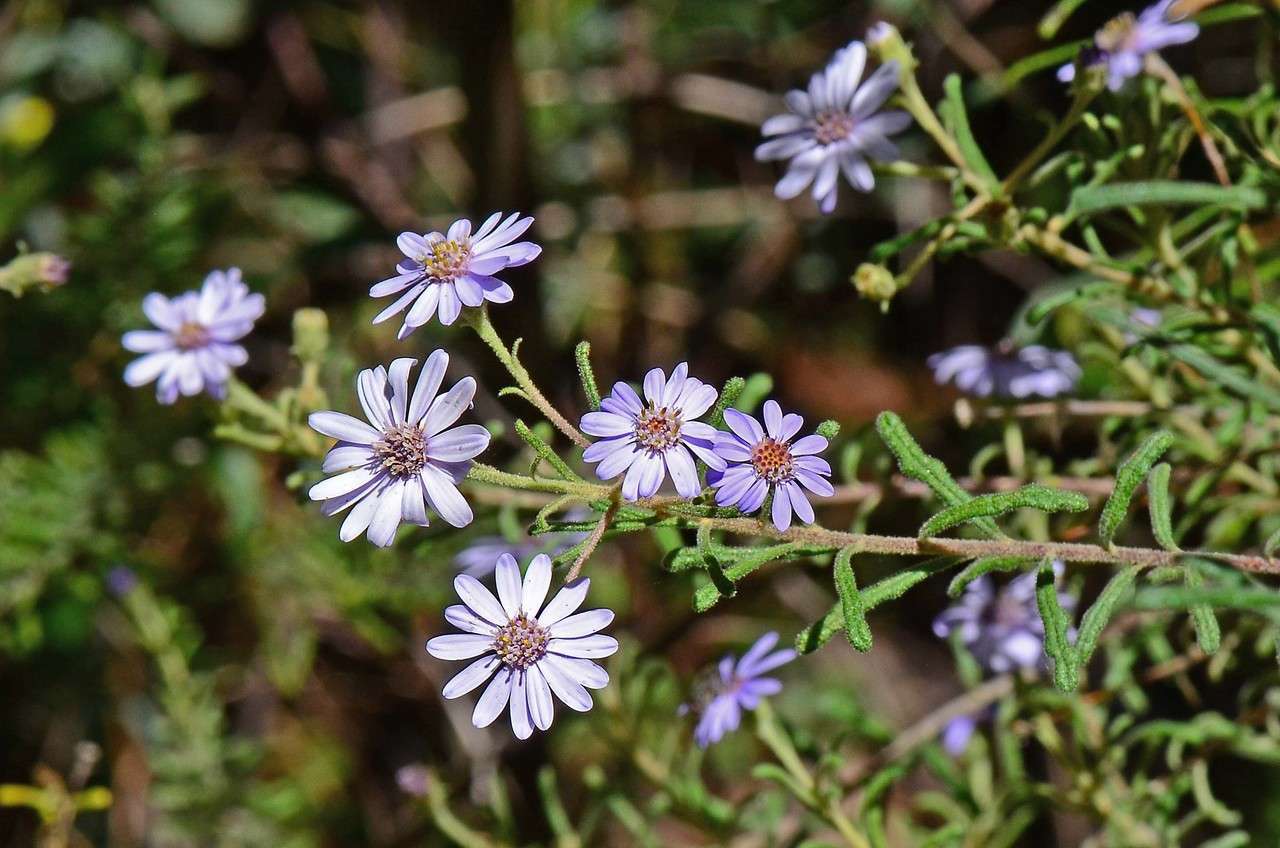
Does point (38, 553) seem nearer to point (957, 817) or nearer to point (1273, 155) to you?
point (957, 817)

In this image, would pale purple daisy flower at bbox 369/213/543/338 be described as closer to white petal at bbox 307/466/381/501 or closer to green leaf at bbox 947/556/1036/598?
white petal at bbox 307/466/381/501

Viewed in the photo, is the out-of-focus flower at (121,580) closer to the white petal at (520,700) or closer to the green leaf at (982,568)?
the white petal at (520,700)

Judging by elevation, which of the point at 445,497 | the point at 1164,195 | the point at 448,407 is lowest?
the point at 445,497

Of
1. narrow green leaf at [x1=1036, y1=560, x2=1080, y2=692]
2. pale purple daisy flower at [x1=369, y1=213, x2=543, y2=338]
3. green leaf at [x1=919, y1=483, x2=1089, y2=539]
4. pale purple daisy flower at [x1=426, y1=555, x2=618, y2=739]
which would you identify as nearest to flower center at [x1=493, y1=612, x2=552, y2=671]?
pale purple daisy flower at [x1=426, y1=555, x2=618, y2=739]

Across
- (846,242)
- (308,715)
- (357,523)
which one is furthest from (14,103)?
(357,523)

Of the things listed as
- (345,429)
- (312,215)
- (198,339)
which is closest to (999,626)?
(345,429)

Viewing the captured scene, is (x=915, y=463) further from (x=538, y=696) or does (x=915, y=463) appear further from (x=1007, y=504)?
(x=538, y=696)
